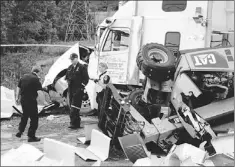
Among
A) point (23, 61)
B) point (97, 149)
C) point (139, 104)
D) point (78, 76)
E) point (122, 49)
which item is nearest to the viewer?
point (97, 149)

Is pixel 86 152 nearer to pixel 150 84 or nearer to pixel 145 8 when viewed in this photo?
pixel 150 84

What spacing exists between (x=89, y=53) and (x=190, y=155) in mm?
5465

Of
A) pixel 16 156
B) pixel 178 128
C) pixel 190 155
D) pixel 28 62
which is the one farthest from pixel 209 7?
pixel 28 62

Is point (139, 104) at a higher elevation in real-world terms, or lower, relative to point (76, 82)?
lower

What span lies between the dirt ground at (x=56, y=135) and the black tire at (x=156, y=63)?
143 cm

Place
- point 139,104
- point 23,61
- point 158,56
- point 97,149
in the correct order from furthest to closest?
point 23,61, point 139,104, point 158,56, point 97,149

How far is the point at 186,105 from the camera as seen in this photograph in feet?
22.5

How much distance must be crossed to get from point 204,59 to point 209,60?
0.08 meters

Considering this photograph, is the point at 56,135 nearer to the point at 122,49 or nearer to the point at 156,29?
the point at 122,49

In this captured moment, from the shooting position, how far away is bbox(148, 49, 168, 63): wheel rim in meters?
7.27

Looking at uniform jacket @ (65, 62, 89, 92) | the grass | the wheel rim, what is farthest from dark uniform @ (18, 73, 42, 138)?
the grass

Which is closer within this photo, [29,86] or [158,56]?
[29,86]

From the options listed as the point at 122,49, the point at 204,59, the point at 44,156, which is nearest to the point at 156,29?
the point at 122,49

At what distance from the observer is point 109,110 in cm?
702
